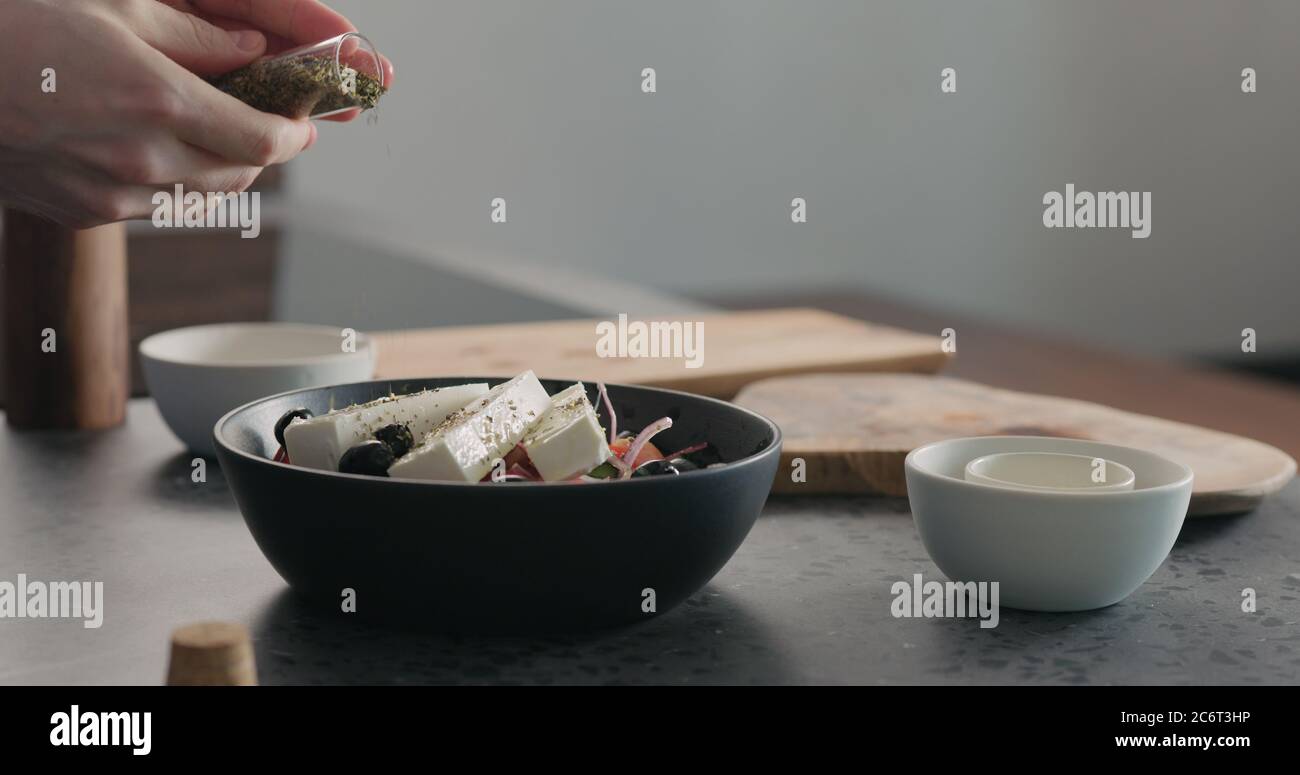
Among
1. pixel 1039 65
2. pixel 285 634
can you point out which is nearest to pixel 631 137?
pixel 1039 65

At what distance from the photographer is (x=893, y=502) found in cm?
132

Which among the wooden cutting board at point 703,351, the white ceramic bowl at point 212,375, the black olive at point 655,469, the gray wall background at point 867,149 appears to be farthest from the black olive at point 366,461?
the gray wall background at point 867,149

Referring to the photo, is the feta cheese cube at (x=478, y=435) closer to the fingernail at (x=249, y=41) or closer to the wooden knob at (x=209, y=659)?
the wooden knob at (x=209, y=659)

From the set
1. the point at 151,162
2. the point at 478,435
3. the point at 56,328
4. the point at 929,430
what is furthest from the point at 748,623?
the point at 56,328

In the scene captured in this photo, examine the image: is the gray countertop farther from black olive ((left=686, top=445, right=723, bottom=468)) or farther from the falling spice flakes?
the falling spice flakes

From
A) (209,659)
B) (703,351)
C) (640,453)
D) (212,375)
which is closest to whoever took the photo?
(209,659)

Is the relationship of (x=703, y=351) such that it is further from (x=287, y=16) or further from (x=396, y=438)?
(x=396, y=438)

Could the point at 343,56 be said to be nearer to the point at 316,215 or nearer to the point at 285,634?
the point at 285,634

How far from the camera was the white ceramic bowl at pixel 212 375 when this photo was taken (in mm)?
1396

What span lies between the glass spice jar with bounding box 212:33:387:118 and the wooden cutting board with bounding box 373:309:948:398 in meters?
0.48

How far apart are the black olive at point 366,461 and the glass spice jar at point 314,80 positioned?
0.36 meters

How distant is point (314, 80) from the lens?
1.16 m

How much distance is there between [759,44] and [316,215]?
2313mm

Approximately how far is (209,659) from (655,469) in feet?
1.11
